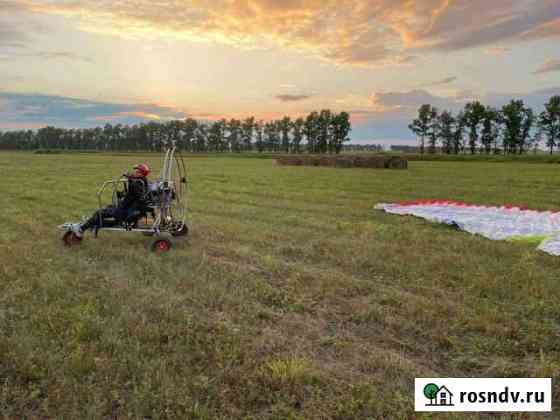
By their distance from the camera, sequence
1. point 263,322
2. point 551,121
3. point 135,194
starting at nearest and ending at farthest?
1. point 263,322
2. point 135,194
3. point 551,121

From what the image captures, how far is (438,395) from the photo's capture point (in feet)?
11.6

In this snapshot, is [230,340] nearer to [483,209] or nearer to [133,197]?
[133,197]

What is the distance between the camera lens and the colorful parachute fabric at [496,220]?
9.21 m

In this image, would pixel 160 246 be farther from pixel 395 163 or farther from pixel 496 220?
pixel 395 163

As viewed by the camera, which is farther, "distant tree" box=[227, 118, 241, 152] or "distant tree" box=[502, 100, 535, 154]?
"distant tree" box=[227, 118, 241, 152]

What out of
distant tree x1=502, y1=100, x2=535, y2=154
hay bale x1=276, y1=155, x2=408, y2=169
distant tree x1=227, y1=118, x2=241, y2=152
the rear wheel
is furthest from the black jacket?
distant tree x1=227, y1=118, x2=241, y2=152

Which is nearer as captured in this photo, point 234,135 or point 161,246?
point 161,246

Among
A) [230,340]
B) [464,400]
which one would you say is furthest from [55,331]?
[464,400]

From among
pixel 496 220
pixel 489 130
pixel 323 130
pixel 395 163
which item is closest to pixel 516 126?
pixel 489 130

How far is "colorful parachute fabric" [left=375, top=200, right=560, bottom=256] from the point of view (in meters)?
9.21

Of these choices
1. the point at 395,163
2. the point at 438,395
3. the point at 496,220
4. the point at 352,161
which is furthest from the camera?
the point at 352,161

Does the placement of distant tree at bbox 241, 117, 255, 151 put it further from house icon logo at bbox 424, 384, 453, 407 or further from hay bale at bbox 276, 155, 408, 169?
house icon logo at bbox 424, 384, 453, 407

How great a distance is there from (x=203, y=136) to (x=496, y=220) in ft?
451

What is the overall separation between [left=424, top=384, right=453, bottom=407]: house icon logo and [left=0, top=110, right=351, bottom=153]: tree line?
119152mm
